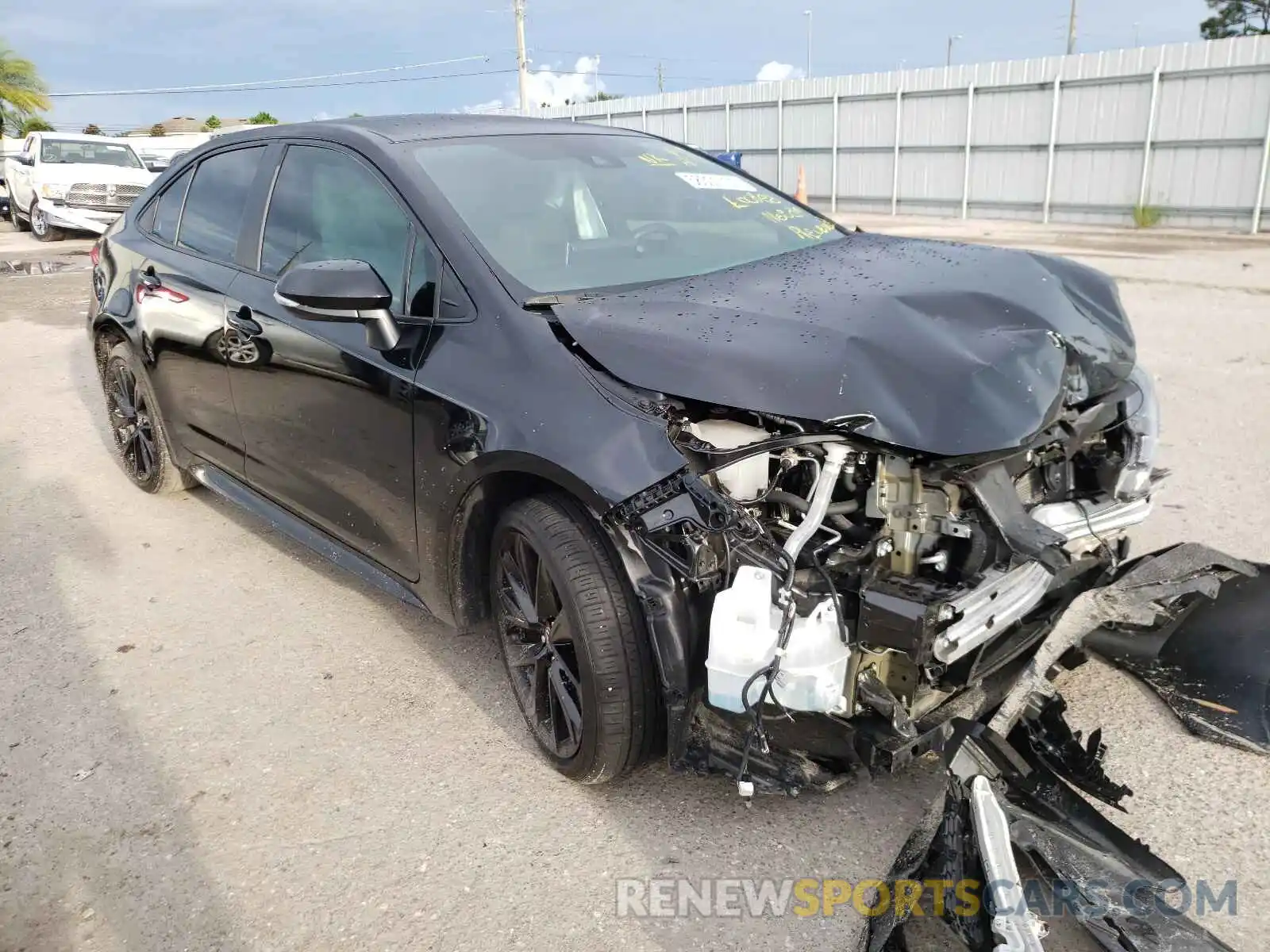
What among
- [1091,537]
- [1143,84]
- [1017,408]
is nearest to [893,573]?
[1017,408]

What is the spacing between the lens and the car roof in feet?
11.0

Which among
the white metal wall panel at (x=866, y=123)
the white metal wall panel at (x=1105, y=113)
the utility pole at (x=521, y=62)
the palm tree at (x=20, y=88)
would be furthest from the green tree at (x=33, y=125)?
the white metal wall panel at (x=1105, y=113)

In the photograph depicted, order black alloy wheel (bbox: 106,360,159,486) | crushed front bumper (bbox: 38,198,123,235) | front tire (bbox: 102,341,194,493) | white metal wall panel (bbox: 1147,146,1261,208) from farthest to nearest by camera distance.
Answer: crushed front bumper (bbox: 38,198,123,235) → white metal wall panel (bbox: 1147,146,1261,208) → black alloy wheel (bbox: 106,360,159,486) → front tire (bbox: 102,341,194,493)

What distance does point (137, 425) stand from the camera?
5.00 metres

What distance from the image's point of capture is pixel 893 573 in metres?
2.21

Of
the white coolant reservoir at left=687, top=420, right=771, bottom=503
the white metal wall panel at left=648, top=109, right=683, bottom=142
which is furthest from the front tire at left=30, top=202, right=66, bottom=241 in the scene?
the white coolant reservoir at left=687, top=420, right=771, bottom=503

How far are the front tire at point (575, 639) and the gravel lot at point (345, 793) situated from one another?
20 cm

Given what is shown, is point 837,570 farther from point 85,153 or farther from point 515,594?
point 85,153

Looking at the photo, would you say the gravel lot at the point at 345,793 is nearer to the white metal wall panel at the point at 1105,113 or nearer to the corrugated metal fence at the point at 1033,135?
the corrugated metal fence at the point at 1033,135

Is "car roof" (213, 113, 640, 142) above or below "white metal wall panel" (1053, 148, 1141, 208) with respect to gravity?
below

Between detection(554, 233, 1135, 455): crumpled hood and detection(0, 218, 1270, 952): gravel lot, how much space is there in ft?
3.65

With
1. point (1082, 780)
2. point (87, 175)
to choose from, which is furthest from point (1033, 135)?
point (1082, 780)

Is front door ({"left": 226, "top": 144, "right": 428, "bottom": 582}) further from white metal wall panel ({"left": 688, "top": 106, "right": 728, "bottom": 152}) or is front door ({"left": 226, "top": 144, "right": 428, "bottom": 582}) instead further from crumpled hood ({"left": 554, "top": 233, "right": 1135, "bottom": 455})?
white metal wall panel ({"left": 688, "top": 106, "right": 728, "bottom": 152})

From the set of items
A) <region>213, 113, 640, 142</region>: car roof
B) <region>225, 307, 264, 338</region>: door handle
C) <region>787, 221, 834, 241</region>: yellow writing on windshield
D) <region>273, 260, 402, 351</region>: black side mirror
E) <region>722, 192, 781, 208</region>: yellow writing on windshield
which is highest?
<region>213, 113, 640, 142</region>: car roof
